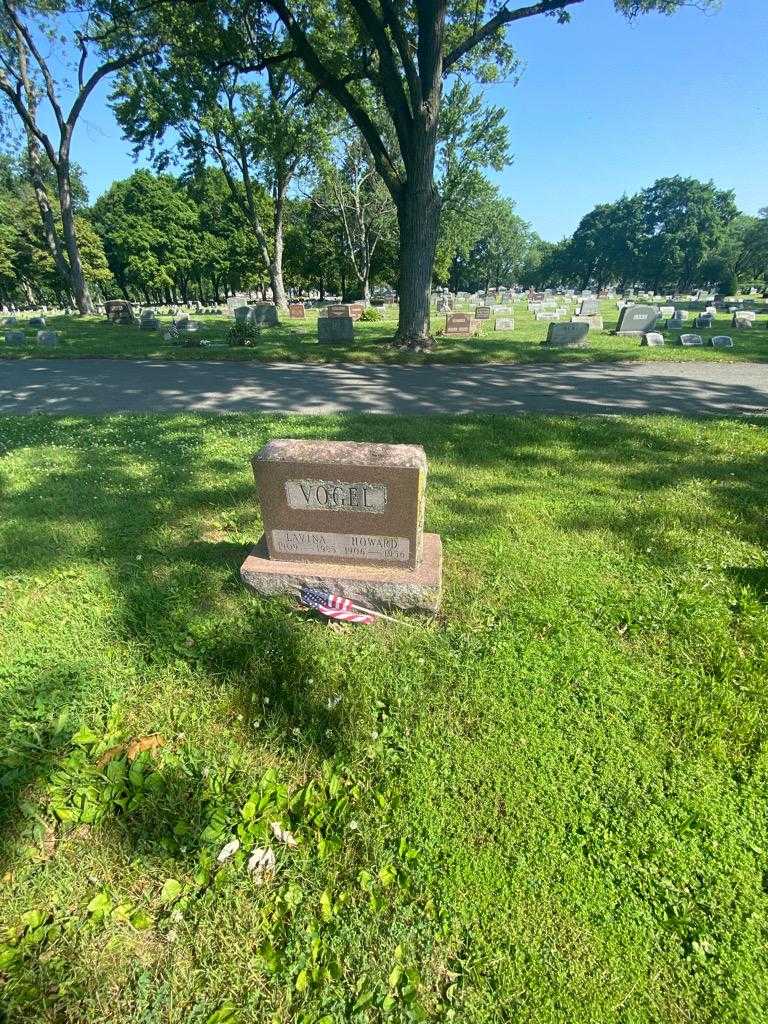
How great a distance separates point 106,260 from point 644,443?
63107 millimetres

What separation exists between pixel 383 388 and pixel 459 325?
10.8 metres

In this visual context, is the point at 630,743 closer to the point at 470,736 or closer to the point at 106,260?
the point at 470,736

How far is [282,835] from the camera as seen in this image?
1.97 metres

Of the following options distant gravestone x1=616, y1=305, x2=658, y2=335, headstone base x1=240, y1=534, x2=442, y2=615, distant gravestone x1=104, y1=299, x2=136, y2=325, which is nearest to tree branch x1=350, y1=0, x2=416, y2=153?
distant gravestone x1=616, y1=305, x2=658, y2=335

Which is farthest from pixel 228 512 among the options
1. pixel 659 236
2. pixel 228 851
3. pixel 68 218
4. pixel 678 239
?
pixel 659 236

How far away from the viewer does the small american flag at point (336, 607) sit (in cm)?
298

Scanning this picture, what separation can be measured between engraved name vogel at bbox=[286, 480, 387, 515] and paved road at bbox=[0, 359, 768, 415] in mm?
4855

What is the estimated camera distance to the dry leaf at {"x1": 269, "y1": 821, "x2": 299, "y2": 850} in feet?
6.40

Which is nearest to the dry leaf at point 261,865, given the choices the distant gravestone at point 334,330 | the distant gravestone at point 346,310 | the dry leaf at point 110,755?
the dry leaf at point 110,755

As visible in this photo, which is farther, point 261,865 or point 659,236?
point 659,236

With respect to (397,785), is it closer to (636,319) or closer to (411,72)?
(411,72)

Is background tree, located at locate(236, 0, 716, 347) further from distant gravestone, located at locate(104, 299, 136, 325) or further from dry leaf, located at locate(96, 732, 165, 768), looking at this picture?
distant gravestone, located at locate(104, 299, 136, 325)

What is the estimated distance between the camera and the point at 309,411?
7.76 metres

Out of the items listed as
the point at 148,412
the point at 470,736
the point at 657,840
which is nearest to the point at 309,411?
the point at 148,412
